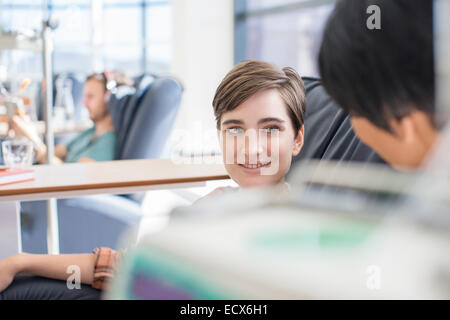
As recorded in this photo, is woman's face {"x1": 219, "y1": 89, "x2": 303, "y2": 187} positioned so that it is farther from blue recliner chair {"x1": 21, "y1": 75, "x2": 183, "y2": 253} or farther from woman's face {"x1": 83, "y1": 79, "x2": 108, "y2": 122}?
woman's face {"x1": 83, "y1": 79, "x2": 108, "y2": 122}

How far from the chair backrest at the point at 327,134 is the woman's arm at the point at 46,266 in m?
0.33

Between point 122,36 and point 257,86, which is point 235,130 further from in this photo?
point 122,36

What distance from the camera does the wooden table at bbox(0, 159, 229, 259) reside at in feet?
3.18

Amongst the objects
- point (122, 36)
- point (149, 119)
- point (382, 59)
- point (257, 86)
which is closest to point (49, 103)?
point (149, 119)

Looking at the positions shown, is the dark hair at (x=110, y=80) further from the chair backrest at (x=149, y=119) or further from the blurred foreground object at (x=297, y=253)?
the blurred foreground object at (x=297, y=253)

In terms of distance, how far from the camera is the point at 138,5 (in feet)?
18.5

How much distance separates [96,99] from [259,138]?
1.39m

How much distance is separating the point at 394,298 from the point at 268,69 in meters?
0.41

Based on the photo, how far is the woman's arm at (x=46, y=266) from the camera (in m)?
0.68

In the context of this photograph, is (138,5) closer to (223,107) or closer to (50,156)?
(50,156)

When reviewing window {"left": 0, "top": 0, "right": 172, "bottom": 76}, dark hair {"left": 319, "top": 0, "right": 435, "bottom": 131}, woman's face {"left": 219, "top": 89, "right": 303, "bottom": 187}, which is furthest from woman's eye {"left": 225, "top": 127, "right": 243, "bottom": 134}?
window {"left": 0, "top": 0, "right": 172, "bottom": 76}

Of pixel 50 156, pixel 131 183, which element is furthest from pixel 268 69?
pixel 50 156

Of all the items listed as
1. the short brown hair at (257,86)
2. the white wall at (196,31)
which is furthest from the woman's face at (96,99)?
the white wall at (196,31)

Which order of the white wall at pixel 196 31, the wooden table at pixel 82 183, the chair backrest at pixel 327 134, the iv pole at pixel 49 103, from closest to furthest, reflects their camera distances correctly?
the chair backrest at pixel 327 134
the wooden table at pixel 82 183
the iv pole at pixel 49 103
the white wall at pixel 196 31
